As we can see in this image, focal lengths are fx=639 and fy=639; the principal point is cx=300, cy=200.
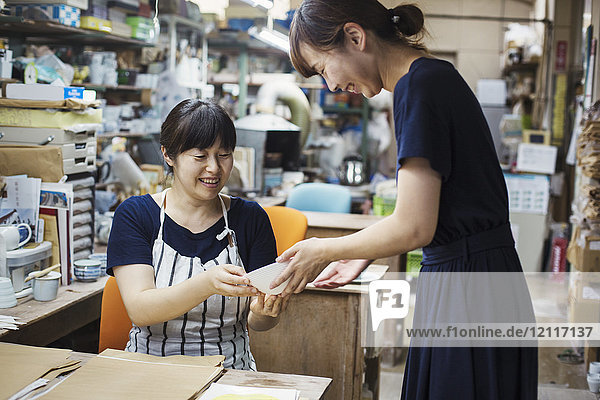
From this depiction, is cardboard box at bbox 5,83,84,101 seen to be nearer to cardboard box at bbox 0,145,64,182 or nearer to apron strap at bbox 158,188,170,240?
cardboard box at bbox 0,145,64,182

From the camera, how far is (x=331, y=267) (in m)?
1.84

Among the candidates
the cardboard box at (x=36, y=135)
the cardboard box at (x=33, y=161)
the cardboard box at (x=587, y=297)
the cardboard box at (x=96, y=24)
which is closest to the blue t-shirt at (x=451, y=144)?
the cardboard box at (x=33, y=161)

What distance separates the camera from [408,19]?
1507mm

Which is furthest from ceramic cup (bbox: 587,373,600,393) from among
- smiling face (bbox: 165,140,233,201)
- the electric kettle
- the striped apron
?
the electric kettle

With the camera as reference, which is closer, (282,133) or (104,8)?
(104,8)

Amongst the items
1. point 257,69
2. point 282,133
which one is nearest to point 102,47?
point 282,133

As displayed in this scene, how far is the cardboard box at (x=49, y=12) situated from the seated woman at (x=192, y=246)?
191 cm

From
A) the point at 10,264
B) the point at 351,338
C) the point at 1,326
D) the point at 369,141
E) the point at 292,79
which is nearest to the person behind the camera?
the point at 1,326

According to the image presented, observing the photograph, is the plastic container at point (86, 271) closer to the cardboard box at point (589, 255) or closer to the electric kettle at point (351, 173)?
the cardboard box at point (589, 255)

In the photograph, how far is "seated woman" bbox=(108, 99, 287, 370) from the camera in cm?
193

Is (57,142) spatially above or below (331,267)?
above

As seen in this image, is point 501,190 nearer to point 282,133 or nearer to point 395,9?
point 395,9

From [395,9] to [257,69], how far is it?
6.16 metres

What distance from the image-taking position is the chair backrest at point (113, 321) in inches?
84.0
